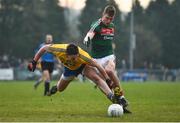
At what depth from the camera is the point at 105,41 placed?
14195 mm

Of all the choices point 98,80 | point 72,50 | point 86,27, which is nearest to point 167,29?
point 86,27

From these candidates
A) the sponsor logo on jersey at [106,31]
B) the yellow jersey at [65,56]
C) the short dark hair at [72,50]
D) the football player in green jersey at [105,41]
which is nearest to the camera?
→ the short dark hair at [72,50]

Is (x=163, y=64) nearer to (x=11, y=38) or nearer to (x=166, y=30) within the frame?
(x=166, y=30)

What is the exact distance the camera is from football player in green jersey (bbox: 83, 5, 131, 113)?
45.1 feet

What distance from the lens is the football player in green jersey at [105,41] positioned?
1375 cm

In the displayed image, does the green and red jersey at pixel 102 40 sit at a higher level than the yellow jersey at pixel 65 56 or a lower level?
higher

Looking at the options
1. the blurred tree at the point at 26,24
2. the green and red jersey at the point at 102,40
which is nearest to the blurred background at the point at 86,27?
the blurred tree at the point at 26,24

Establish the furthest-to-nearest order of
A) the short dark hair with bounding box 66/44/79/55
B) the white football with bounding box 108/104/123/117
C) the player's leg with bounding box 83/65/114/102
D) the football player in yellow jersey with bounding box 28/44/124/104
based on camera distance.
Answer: the player's leg with bounding box 83/65/114/102, the football player in yellow jersey with bounding box 28/44/124/104, the short dark hair with bounding box 66/44/79/55, the white football with bounding box 108/104/123/117

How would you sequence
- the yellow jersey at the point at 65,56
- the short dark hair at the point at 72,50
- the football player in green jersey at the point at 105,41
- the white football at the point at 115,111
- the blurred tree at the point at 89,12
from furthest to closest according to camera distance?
the blurred tree at the point at 89,12 → the football player in green jersey at the point at 105,41 → the yellow jersey at the point at 65,56 → the short dark hair at the point at 72,50 → the white football at the point at 115,111

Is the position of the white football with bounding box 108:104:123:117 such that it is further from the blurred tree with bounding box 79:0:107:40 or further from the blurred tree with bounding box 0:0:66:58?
the blurred tree with bounding box 79:0:107:40

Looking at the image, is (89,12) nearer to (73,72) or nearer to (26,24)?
(26,24)

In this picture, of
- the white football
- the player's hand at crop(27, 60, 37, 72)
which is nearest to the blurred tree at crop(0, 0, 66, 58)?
the player's hand at crop(27, 60, 37, 72)

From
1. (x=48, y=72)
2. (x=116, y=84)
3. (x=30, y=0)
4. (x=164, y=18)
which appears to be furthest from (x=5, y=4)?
(x=116, y=84)

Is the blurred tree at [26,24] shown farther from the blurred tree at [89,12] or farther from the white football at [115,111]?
the white football at [115,111]
